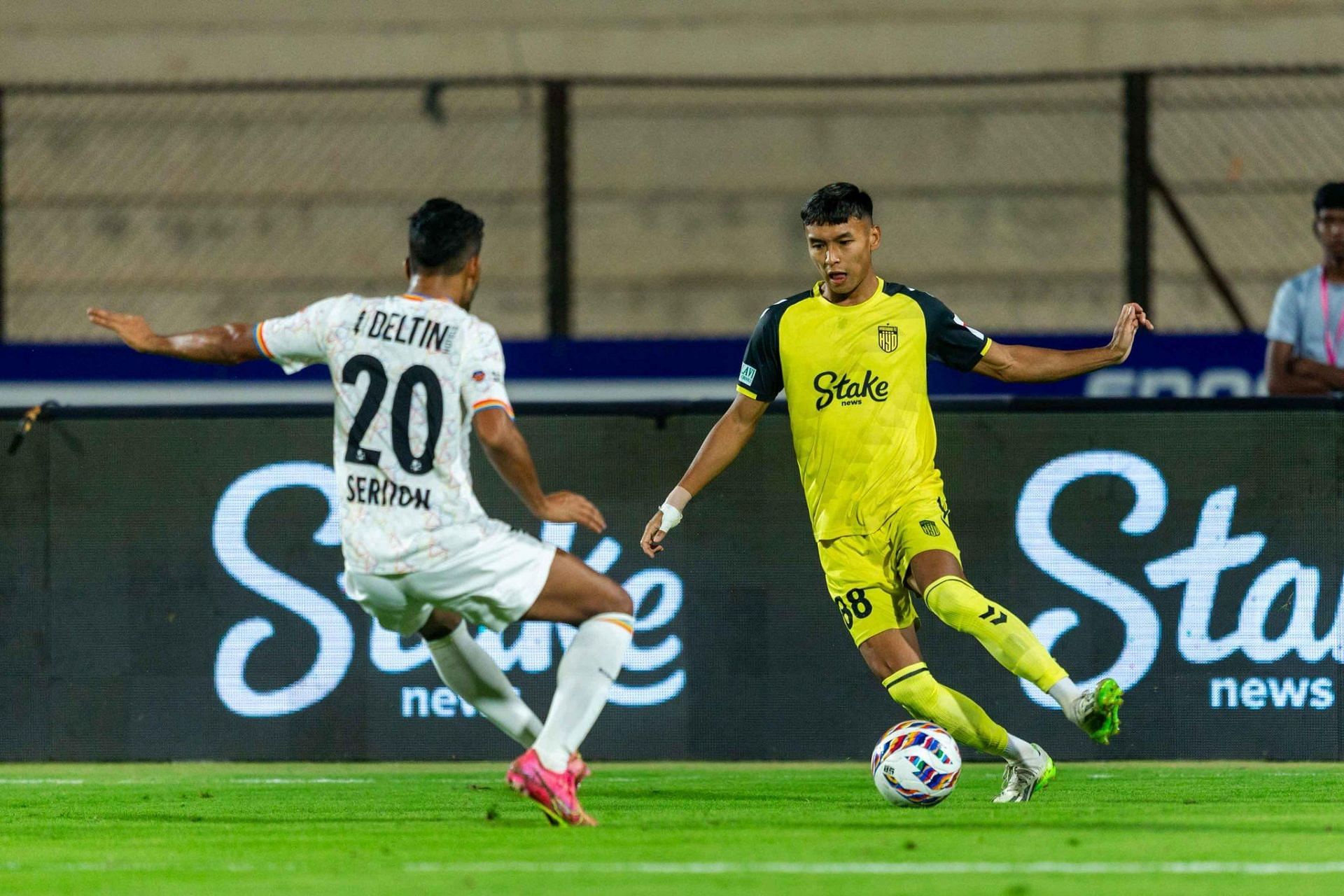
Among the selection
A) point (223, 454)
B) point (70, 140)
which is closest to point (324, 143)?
point (70, 140)

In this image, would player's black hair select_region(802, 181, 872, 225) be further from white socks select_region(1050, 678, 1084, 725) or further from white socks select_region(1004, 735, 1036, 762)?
white socks select_region(1004, 735, 1036, 762)

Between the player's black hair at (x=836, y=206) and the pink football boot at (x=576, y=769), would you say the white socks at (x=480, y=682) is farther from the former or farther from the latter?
the player's black hair at (x=836, y=206)

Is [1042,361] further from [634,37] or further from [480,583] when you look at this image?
[634,37]

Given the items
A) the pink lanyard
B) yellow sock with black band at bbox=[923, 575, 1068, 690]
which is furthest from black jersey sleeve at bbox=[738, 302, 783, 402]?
the pink lanyard

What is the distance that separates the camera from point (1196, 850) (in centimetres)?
581

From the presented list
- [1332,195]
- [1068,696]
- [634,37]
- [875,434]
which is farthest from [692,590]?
[634,37]

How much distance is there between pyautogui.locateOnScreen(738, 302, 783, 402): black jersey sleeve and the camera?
7.49m

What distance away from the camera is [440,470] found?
625cm

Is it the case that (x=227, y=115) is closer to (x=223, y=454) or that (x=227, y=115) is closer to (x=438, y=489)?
(x=223, y=454)

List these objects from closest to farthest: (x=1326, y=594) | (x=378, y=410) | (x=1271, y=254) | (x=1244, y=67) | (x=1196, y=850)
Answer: (x=1196, y=850)
(x=378, y=410)
(x=1326, y=594)
(x=1244, y=67)
(x=1271, y=254)

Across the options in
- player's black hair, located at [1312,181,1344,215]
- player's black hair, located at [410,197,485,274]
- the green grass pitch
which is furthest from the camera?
player's black hair, located at [1312,181,1344,215]

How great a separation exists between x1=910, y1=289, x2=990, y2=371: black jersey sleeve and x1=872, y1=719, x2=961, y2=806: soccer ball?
1.39 metres

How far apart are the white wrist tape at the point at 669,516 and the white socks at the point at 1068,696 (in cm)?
146

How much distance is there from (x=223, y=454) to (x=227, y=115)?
7155 millimetres
